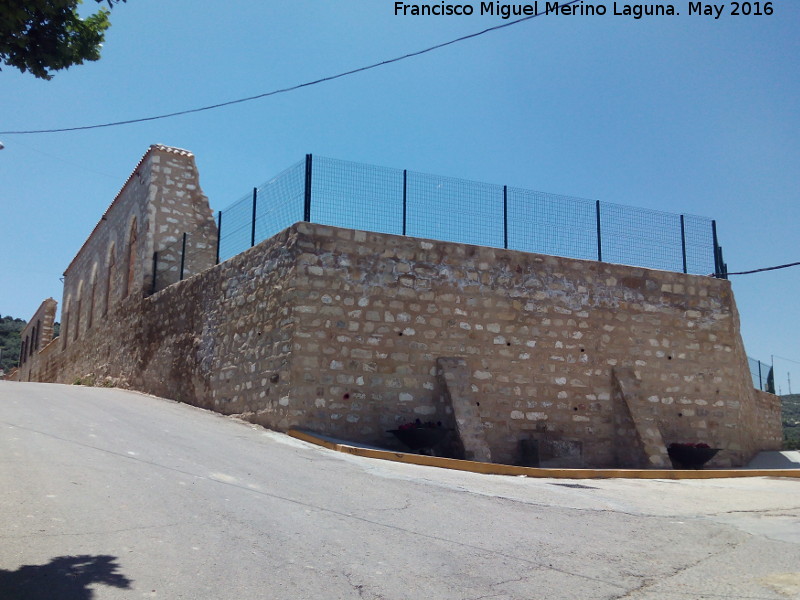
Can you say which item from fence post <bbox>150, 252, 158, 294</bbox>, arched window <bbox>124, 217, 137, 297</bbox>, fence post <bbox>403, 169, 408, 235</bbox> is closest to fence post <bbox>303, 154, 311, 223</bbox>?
fence post <bbox>403, 169, 408, 235</bbox>

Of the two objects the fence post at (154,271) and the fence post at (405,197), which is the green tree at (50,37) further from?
the fence post at (154,271)

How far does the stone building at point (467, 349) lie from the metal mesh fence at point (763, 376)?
12.7 ft

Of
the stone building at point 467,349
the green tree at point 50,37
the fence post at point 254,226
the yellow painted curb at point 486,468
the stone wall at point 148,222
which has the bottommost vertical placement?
the yellow painted curb at point 486,468

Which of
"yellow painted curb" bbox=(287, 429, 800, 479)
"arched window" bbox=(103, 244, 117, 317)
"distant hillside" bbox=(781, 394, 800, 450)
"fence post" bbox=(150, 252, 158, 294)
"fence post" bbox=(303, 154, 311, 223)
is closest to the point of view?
"yellow painted curb" bbox=(287, 429, 800, 479)

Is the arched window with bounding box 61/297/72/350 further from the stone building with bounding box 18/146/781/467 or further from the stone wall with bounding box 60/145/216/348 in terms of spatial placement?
the stone building with bounding box 18/146/781/467

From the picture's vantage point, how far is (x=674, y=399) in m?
12.9

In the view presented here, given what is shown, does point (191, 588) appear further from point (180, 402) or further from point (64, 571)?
point (180, 402)

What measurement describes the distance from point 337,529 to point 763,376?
17.7 metres

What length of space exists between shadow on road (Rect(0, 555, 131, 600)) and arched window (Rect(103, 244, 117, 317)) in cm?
1771

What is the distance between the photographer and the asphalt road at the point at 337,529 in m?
4.29

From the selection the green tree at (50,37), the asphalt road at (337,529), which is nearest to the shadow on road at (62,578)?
the asphalt road at (337,529)

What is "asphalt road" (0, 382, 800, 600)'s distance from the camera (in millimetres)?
4293

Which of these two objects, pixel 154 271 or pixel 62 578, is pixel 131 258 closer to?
pixel 154 271

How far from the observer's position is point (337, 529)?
17.9 feet
